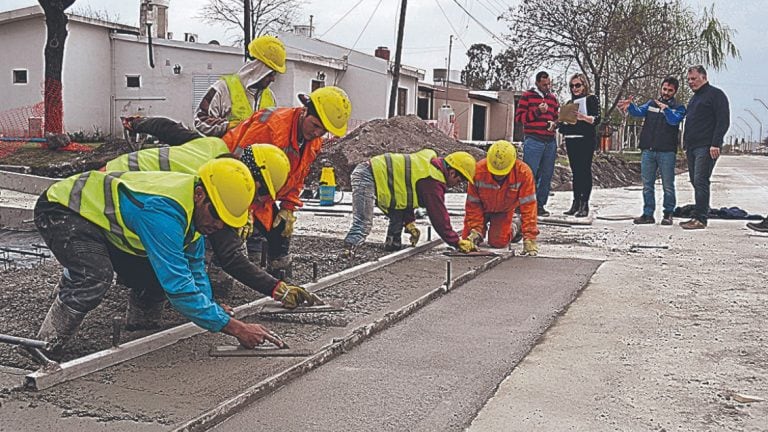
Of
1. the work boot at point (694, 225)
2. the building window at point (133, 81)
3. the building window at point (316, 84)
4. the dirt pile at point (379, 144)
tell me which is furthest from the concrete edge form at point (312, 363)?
the building window at point (133, 81)

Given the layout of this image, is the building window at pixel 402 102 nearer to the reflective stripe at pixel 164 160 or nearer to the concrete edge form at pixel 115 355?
the concrete edge form at pixel 115 355

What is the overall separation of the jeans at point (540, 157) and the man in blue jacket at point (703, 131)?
1629mm

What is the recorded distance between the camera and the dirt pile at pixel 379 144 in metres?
17.0

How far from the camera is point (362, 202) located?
7.43 meters

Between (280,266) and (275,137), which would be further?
(280,266)

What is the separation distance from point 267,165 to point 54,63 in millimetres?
19092

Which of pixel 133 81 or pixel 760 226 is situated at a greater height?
pixel 133 81

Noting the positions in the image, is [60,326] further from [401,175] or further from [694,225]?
[694,225]

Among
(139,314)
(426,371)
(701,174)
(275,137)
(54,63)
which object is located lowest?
(426,371)

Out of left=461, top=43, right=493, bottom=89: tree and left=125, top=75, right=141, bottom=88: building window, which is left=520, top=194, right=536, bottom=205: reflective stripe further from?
left=461, top=43, right=493, bottom=89: tree

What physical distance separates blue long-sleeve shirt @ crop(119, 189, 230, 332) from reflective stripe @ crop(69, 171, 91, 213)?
0.24m

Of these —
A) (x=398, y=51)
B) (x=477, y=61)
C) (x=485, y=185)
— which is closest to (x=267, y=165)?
(x=485, y=185)

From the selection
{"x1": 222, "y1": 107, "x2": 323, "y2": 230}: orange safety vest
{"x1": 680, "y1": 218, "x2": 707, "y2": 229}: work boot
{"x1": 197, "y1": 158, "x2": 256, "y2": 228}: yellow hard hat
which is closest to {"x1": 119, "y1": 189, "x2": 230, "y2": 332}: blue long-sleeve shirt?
{"x1": 197, "y1": 158, "x2": 256, "y2": 228}: yellow hard hat

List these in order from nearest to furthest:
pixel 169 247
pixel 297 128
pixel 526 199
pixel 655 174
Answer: pixel 169 247 → pixel 297 128 → pixel 526 199 → pixel 655 174
